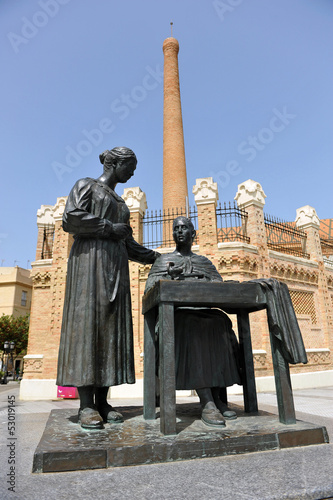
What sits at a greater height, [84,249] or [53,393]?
[84,249]

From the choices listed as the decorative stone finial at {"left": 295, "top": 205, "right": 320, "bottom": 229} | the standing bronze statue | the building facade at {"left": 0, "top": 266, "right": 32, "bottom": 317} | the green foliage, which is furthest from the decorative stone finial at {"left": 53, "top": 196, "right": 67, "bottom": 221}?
the building facade at {"left": 0, "top": 266, "right": 32, "bottom": 317}

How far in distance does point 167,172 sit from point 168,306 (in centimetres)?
1838

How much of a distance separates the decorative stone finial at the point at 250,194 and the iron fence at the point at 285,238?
0.90m

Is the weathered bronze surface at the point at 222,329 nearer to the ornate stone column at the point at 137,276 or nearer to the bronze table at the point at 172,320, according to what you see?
the bronze table at the point at 172,320

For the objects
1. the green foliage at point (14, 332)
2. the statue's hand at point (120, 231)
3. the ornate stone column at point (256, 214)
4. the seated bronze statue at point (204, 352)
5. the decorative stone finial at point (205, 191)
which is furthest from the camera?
the green foliage at point (14, 332)

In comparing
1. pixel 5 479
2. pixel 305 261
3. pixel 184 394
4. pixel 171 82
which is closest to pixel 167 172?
pixel 171 82

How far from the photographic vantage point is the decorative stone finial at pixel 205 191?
13.0 metres

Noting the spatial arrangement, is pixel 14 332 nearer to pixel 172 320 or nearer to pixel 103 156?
pixel 103 156

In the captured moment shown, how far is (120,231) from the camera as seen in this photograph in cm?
313

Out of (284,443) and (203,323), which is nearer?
(284,443)

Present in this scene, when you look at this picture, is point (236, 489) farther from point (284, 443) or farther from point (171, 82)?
point (171, 82)

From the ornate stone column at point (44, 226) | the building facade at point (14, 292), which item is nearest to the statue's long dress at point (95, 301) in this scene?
the ornate stone column at point (44, 226)

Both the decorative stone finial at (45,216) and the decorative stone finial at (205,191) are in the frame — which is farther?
the decorative stone finial at (45,216)

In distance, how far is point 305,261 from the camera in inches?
587
